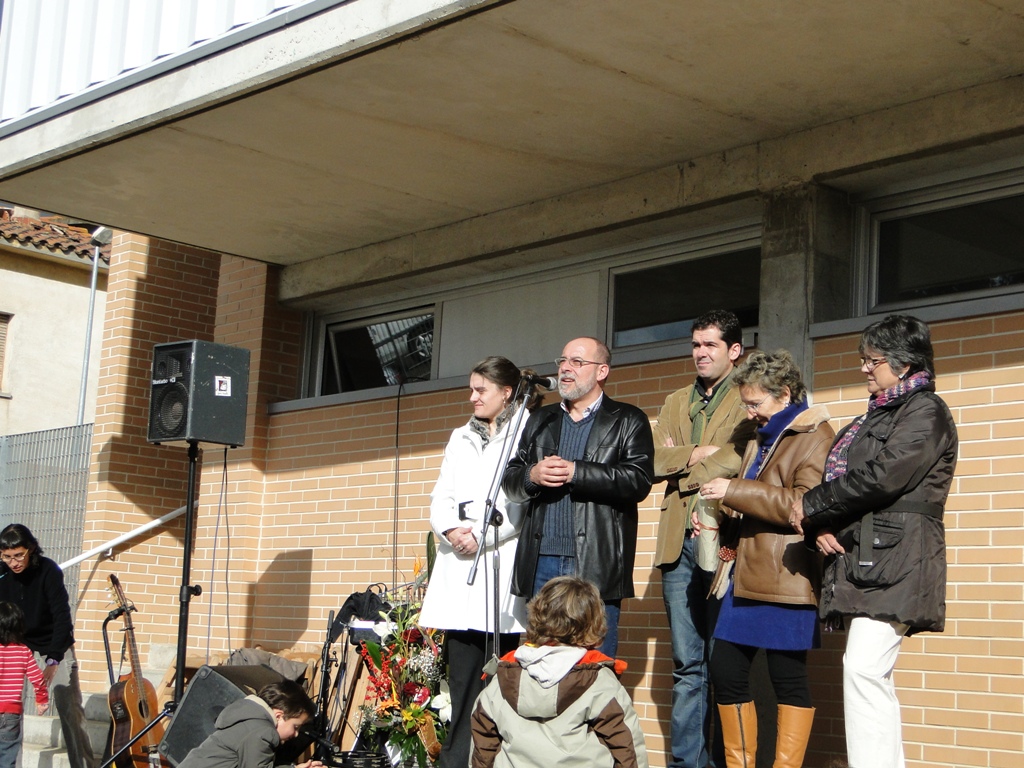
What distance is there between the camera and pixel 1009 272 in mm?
5977

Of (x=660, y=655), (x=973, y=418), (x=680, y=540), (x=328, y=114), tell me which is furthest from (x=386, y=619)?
(x=973, y=418)

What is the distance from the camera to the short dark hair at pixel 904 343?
181 inches

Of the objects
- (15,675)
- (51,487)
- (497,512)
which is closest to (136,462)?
(51,487)

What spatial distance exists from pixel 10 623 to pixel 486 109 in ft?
12.8

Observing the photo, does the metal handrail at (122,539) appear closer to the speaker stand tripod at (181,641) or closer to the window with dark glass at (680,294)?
the speaker stand tripod at (181,641)

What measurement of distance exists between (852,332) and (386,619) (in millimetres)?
2876

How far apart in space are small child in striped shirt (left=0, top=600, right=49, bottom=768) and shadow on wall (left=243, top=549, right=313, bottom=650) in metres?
1.88

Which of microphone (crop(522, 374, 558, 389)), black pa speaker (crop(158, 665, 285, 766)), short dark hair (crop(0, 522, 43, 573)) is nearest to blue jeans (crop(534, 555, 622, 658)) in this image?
microphone (crop(522, 374, 558, 389))

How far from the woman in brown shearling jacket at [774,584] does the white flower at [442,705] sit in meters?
1.80

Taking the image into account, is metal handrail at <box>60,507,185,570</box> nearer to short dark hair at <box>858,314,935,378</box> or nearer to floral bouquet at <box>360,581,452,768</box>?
floral bouquet at <box>360,581,452,768</box>

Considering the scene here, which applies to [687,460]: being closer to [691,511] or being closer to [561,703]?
[691,511]

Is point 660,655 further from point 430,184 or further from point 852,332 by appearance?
point 430,184

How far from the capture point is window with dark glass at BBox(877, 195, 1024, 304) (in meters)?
6.01

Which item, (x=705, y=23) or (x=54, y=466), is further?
(x=54, y=466)
